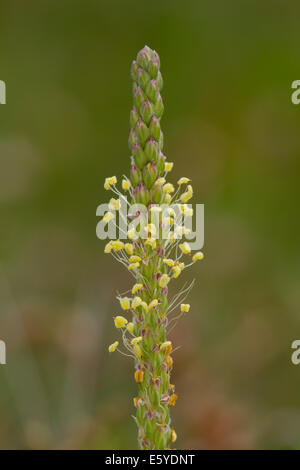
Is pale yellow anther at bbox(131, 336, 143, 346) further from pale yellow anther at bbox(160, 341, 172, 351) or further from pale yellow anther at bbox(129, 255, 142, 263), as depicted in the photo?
pale yellow anther at bbox(129, 255, 142, 263)

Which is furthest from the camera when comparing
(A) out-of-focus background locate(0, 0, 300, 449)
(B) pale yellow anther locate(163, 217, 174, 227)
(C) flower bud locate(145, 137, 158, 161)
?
(A) out-of-focus background locate(0, 0, 300, 449)

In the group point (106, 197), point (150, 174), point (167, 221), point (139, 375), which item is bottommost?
point (139, 375)

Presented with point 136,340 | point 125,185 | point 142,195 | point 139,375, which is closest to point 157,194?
point 142,195

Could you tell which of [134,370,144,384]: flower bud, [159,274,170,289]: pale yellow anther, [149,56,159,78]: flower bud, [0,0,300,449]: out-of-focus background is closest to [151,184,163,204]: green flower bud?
[159,274,170,289]: pale yellow anther

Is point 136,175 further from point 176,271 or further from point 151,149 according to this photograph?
point 176,271

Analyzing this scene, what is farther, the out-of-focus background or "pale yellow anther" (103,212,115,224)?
the out-of-focus background

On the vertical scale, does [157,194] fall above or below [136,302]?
above

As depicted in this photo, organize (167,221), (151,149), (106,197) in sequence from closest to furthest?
1. (151,149)
2. (167,221)
3. (106,197)
